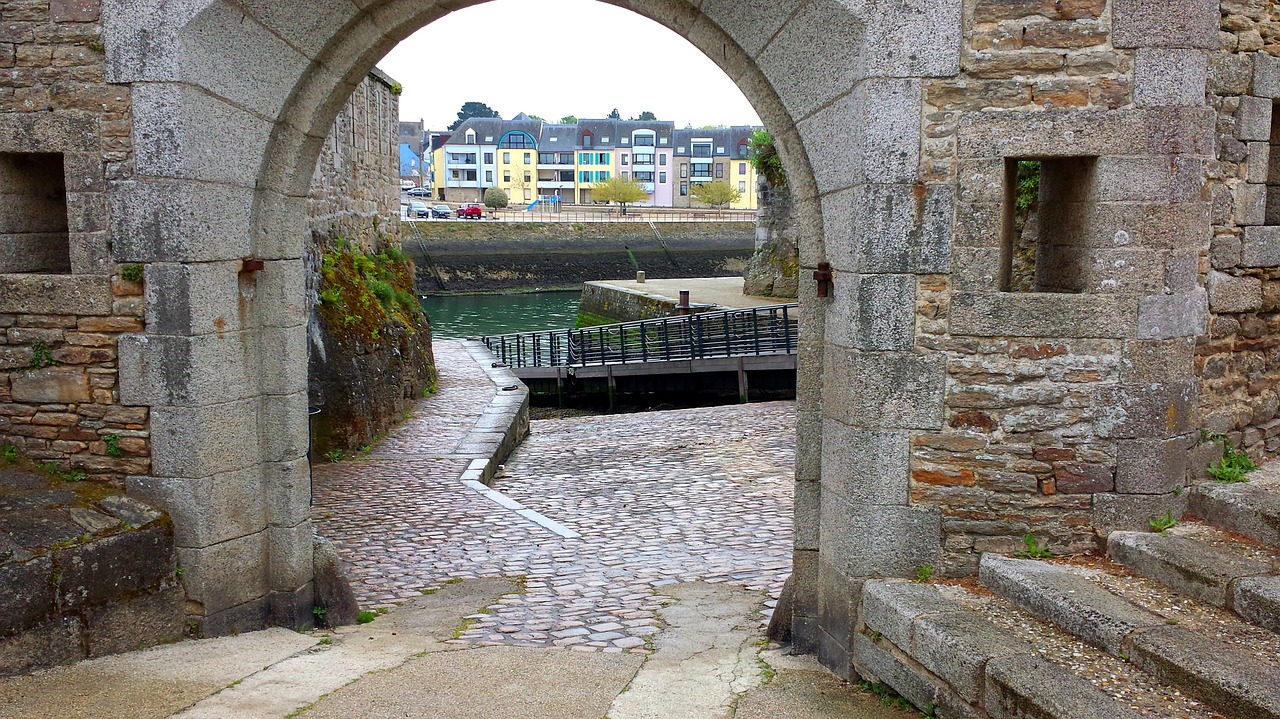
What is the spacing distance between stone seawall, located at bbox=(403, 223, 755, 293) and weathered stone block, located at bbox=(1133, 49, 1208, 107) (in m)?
39.6

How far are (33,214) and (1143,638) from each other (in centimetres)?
494

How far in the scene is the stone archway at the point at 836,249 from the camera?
3.91 metres

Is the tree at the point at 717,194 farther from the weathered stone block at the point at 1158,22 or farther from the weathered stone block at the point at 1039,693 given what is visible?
the weathered stone block at the point at 1039,693

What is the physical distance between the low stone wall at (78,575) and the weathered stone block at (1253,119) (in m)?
4.78

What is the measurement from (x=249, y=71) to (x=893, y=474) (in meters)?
3.23

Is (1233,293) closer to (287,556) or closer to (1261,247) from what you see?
(1261,247)

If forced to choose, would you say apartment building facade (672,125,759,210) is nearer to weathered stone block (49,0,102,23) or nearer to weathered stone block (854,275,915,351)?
weathered stone block (49,0,102,23)

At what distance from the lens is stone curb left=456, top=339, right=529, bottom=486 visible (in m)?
9.38

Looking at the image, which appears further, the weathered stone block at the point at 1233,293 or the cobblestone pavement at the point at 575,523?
the cobblestone pavement at the point at 575,523

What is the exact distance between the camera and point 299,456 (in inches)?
193

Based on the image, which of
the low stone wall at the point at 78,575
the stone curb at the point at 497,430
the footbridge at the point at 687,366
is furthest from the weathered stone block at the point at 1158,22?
the footbridge at the point at 687,366

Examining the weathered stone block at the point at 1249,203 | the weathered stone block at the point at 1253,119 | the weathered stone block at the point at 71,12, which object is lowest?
the weathered stone block at the point at 1249,203

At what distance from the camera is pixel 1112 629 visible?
11.1 ft

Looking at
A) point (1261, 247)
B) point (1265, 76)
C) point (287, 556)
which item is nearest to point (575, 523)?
point (287, 556)
